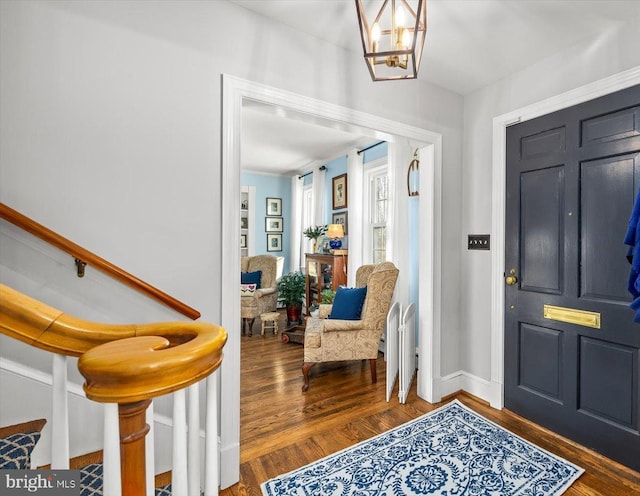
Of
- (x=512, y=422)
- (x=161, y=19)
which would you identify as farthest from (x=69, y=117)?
(x=512, y=422)

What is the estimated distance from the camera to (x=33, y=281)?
1365 millimetres

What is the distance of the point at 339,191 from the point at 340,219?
42cm

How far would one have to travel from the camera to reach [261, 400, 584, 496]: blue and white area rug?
1.72 metres

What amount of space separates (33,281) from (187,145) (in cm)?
90

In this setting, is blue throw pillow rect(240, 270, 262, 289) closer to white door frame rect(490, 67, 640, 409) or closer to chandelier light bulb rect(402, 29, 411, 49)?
white door frame rect(490, 67, 640, 409)

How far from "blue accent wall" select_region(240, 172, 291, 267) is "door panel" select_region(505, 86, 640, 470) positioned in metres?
4.46

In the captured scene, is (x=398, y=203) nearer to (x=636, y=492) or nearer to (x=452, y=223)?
(x=452, y=223)

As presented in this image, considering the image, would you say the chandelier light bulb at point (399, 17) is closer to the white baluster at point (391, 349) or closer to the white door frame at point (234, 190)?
the white door frame at point (234, 190)

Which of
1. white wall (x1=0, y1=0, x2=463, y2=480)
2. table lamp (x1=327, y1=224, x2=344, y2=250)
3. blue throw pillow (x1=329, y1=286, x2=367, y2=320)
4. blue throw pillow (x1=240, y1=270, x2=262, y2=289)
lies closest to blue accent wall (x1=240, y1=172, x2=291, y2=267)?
blue throw pillow (x1=240, y1=270, x2=262, y2=289)

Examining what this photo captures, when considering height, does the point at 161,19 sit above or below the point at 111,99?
above

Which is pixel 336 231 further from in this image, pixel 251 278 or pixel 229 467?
pixel 229 467

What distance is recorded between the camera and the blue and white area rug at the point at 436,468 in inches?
67.7

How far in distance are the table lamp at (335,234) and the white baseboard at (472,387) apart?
2324 millimetres

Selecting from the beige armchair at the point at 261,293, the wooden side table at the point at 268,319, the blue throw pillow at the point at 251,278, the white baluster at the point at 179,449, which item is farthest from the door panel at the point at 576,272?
the blue throw pillow at the point at 251,278
